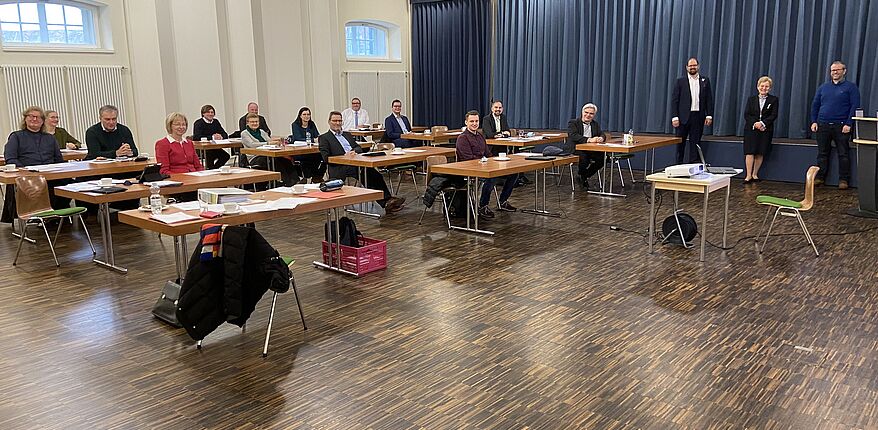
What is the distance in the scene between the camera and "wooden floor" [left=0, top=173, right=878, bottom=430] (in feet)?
9.88

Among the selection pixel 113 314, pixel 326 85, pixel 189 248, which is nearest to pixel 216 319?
pixel 113 314

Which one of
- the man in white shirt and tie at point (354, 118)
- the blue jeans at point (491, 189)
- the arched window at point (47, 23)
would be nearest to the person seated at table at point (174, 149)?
the blue jeans at point (491, 189)

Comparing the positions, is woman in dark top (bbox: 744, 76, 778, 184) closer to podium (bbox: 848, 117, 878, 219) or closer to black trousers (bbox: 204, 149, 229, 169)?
podium (bbox: 848, 117, 878, 219)

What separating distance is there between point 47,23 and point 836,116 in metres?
11.0

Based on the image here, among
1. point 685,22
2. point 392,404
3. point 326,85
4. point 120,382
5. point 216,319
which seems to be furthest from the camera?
point 326,85

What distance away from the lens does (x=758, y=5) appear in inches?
382

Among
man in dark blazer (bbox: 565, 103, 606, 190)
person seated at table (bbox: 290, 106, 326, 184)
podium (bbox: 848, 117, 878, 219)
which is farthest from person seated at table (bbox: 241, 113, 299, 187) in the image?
podium (bbox: 848, 117, 878, 219)

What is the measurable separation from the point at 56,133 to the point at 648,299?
294 inches

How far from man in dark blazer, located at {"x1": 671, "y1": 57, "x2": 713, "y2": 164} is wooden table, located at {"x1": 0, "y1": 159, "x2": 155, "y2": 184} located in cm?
709

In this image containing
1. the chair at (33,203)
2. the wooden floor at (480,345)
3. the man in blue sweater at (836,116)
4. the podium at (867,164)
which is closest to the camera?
the wooden floor at (480,345)

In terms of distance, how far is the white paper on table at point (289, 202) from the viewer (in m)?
4.40

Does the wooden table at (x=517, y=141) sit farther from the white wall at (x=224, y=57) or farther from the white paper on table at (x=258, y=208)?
the white paper on table at (x=258, y=208)

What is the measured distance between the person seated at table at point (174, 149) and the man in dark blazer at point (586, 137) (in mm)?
4695

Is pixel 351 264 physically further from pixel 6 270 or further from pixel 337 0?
pixel 337 0
